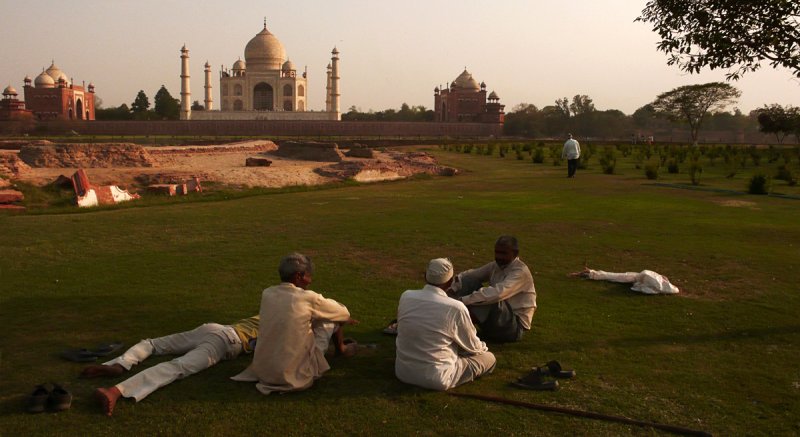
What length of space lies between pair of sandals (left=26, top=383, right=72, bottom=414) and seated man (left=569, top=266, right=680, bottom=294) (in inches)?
147

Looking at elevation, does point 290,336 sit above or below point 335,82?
below

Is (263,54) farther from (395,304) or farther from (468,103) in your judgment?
(395,304)

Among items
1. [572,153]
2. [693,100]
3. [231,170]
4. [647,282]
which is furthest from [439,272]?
[693,100]

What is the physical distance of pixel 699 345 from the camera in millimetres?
3943

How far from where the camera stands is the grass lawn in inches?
119

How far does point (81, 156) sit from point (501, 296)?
38.3ft

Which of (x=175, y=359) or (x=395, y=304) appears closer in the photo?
(x=175, y=359)

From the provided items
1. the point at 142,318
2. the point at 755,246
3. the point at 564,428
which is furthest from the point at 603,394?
the point at 755,246

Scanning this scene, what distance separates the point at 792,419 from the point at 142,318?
353 centimetres

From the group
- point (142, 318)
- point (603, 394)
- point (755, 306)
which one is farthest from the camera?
point (755, 306)

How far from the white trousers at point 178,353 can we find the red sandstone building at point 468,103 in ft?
164

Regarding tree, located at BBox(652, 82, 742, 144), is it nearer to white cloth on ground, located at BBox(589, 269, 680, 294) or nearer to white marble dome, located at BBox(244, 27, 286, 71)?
white marble dome, located at BBox(244, 27, 286, 71)

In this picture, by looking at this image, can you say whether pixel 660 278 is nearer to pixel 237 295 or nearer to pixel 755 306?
pixel 755 306

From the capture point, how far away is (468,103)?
55844 mm
